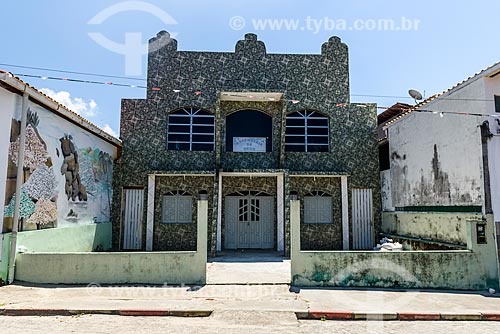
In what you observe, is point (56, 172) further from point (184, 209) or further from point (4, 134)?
point (184, 209)

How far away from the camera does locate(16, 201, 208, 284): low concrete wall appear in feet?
26.0

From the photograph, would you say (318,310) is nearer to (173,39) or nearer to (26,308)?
(26,308)

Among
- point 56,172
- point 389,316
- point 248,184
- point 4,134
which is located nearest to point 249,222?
point 248,184

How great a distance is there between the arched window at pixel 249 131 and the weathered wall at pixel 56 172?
15.5 ft

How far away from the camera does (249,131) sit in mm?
14289

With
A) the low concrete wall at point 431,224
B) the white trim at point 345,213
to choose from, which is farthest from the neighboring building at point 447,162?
the white trim at point 345,213

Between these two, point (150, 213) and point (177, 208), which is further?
point (177, 208)

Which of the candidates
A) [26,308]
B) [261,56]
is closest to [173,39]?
[261,56]

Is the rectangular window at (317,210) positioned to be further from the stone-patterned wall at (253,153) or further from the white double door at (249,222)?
the stone-patterned wall at (253,153)

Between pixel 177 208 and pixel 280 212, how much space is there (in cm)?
400

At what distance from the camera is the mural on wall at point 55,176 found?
8273 mm

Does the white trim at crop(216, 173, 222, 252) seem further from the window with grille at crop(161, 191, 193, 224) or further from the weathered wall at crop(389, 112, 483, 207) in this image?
the weathered wall at crop(389, 112, 483, 207)

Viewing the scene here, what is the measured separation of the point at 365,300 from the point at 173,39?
12237 mm

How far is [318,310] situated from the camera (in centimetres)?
629
